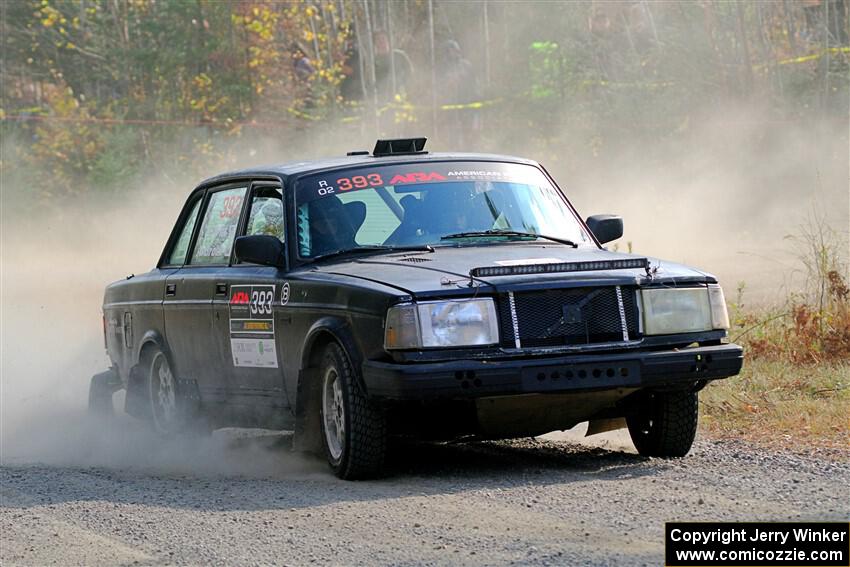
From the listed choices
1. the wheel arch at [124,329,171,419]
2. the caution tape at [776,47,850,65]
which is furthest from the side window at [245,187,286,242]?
the caution tape at [776,47,850,65]

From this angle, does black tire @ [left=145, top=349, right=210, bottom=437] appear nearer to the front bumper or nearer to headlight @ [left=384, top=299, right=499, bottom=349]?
the front bumper

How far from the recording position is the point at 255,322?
8086 mm

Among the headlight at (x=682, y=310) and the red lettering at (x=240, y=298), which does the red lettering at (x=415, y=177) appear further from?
the headlight at (x=682, y=310)

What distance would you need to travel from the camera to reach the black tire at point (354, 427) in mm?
6871

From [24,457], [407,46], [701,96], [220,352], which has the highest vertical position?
[407,46]

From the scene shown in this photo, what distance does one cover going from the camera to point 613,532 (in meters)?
5.42

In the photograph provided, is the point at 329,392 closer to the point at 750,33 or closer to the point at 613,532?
the point at 613,532

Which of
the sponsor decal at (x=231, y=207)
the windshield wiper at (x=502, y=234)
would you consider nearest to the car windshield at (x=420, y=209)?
the windshield wiper at (x=502, y=234)

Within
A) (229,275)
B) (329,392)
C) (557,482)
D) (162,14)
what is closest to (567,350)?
(557,482)

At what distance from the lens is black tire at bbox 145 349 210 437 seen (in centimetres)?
905

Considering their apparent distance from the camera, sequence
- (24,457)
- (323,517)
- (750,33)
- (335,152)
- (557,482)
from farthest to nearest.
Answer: (335,152)
(750,33)
(24,457)
(557,482)
(323,517)

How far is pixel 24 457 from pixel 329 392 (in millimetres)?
3483

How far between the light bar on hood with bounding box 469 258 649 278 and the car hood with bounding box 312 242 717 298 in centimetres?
2

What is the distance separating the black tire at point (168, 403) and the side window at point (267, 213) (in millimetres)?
1219
